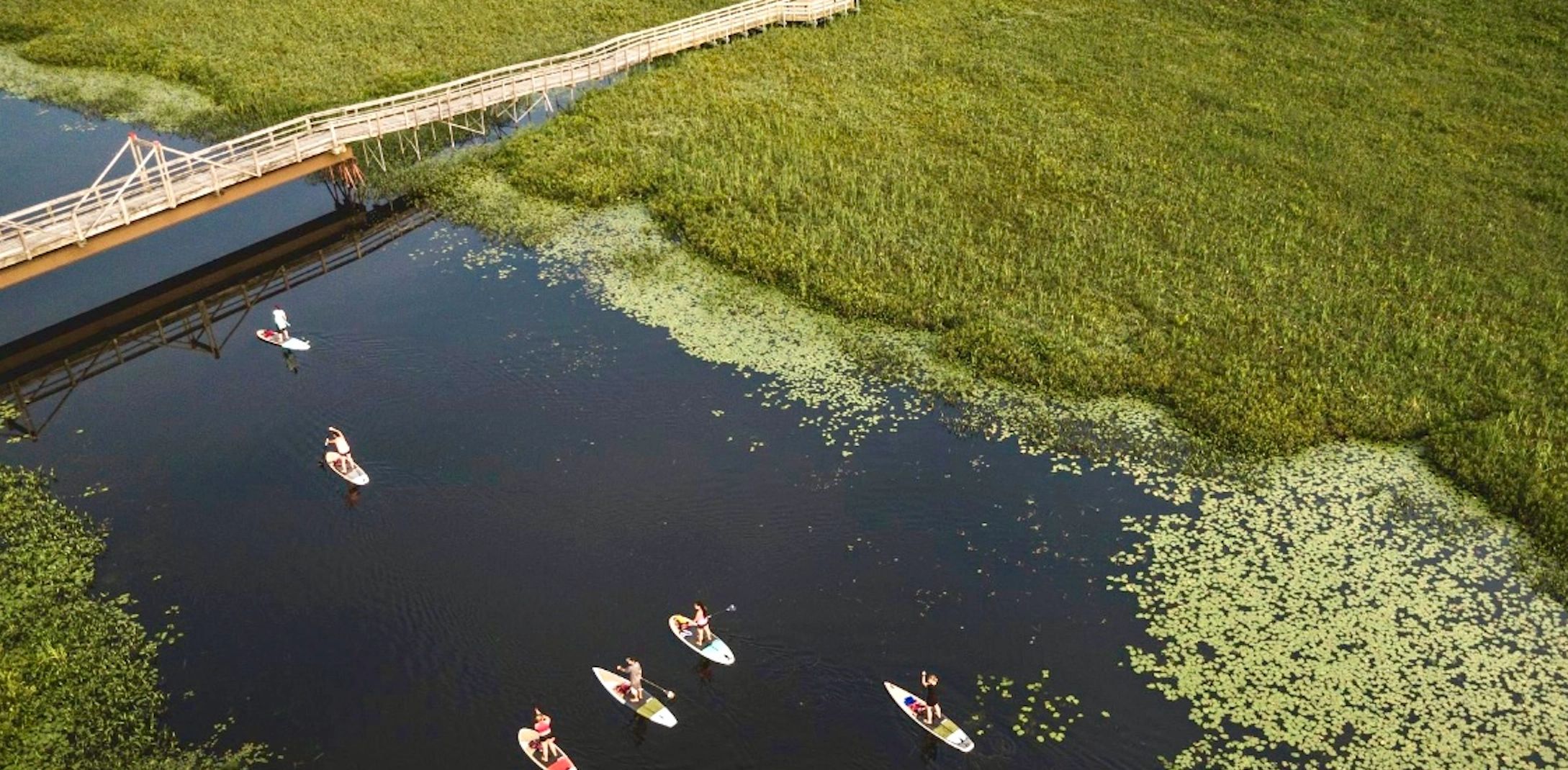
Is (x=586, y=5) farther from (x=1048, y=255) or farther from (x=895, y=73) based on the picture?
(x=1048, y=255)

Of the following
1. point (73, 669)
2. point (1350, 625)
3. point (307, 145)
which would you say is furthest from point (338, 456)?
point (1350, 625)

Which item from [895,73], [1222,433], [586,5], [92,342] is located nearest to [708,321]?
[1222,433]

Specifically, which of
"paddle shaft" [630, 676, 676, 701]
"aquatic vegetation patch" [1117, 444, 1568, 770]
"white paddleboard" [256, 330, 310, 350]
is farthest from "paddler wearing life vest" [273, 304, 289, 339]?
"aquatic vegetation patch" [1117, 444, 1568, 770]

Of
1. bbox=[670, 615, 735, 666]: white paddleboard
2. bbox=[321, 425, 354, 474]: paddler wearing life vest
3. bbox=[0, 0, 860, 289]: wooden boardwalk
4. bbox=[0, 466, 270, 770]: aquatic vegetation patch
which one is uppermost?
bbox=[0, 0, 860, 289]: wooden boardwalk

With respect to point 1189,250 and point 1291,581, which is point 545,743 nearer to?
point 1291,581

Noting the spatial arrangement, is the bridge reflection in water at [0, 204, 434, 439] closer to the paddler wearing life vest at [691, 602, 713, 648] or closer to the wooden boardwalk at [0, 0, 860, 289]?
the wooden boardwalk at [0, 0, 860, 289]

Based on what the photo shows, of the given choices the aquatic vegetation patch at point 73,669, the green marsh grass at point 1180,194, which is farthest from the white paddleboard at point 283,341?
the green marsh grass at point 1180,194

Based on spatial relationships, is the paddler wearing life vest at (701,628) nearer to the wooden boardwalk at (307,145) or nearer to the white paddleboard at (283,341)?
the white paddleboard at (283,341)
